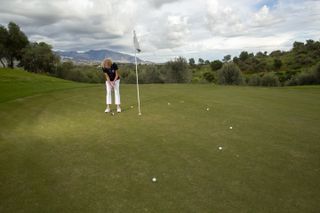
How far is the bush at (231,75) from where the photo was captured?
54562 millimetres

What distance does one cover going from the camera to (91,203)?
3.94 metres

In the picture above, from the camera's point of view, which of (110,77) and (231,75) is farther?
(231,75)

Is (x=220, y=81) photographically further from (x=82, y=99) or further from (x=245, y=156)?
(x=245, y=156)

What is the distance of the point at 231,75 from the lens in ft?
180

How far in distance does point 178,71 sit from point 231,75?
11.3 meters

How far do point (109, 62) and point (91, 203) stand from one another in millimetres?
7869

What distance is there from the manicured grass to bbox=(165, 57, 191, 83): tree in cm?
4316

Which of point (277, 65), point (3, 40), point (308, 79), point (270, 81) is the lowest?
point (270, 81)

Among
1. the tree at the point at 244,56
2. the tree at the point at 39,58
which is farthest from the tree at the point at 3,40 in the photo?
the tree at the point at 244,56

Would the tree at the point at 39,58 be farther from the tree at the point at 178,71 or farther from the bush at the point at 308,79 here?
the bush at the point at 308,79

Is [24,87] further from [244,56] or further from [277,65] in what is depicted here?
[244,56]

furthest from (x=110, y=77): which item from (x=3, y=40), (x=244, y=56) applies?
(x=244, y=56)

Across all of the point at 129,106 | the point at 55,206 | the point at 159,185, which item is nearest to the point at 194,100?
the point at 129,106

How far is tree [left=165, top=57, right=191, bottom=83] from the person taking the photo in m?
52.9
